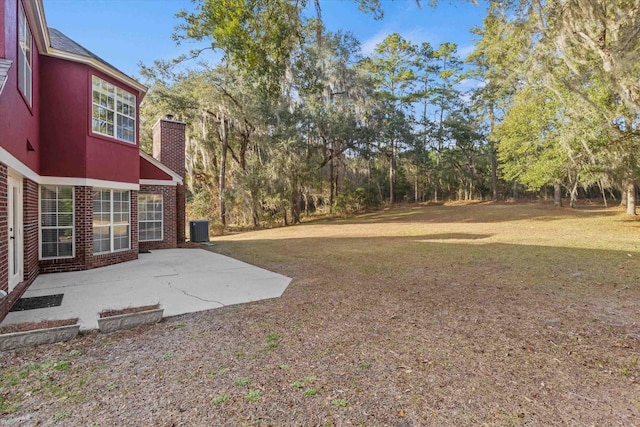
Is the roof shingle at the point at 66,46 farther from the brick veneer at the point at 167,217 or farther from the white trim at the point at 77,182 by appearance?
the brick veneer at the point at 167,217

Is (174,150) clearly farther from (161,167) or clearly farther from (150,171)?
(150,171)

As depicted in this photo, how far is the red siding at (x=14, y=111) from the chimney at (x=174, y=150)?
205 inches

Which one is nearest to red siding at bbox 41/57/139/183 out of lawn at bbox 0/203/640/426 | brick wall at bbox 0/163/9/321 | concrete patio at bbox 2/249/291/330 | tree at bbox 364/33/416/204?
concrete patio at bbox 2/249/291/330

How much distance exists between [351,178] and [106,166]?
22.5 metres

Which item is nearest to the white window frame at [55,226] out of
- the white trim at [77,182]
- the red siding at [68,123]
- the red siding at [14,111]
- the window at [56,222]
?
the window at [56,222]

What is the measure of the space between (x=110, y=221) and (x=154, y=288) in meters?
3.32

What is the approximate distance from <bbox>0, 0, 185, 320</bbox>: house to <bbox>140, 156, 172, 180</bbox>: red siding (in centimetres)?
162

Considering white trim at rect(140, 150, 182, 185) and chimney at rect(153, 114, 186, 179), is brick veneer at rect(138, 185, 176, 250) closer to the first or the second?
white trim at rect(140, 150, 182, 185)

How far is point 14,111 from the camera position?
480 centimetres

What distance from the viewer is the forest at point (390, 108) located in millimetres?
7055

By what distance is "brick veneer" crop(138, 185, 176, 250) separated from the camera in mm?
10617

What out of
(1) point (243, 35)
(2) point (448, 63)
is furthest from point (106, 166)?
(2) point (448, 63)

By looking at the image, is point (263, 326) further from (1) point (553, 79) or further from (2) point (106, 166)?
(1) point (553, 79)

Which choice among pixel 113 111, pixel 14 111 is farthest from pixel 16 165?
pixel 113 111
